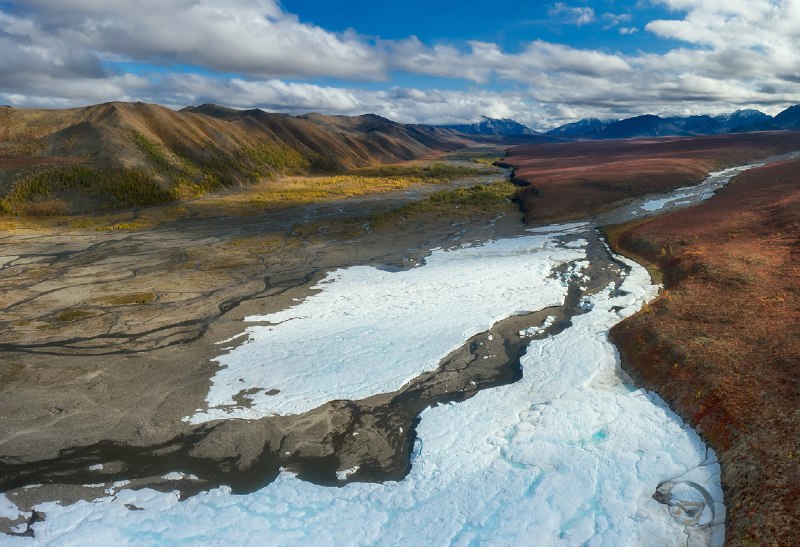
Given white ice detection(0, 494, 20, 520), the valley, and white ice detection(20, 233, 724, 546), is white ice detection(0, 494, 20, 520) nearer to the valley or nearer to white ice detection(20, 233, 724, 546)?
the valley

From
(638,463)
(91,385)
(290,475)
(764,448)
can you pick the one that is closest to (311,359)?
(290,475)

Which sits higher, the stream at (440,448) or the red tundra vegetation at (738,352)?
the red tundra vegetation at (738,352)

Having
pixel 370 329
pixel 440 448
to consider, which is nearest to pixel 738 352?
pixel 440 448

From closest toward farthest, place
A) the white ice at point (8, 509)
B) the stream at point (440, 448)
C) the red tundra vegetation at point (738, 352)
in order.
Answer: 1. the red tundra vegetation at point (738, 352)
2. the stream at point (440, 448)
3. the white ice at point (8, 509)

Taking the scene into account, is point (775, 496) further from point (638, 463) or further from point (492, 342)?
point (492, 342)

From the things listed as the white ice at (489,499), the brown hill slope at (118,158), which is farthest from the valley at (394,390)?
the brown hill slope at (118,158)

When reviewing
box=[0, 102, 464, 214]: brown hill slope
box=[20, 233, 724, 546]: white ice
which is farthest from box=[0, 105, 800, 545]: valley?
box=[0, 102, 464, 214]: brown hill slope

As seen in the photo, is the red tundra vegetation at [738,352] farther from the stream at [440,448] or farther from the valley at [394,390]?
the stream at [440,448]
